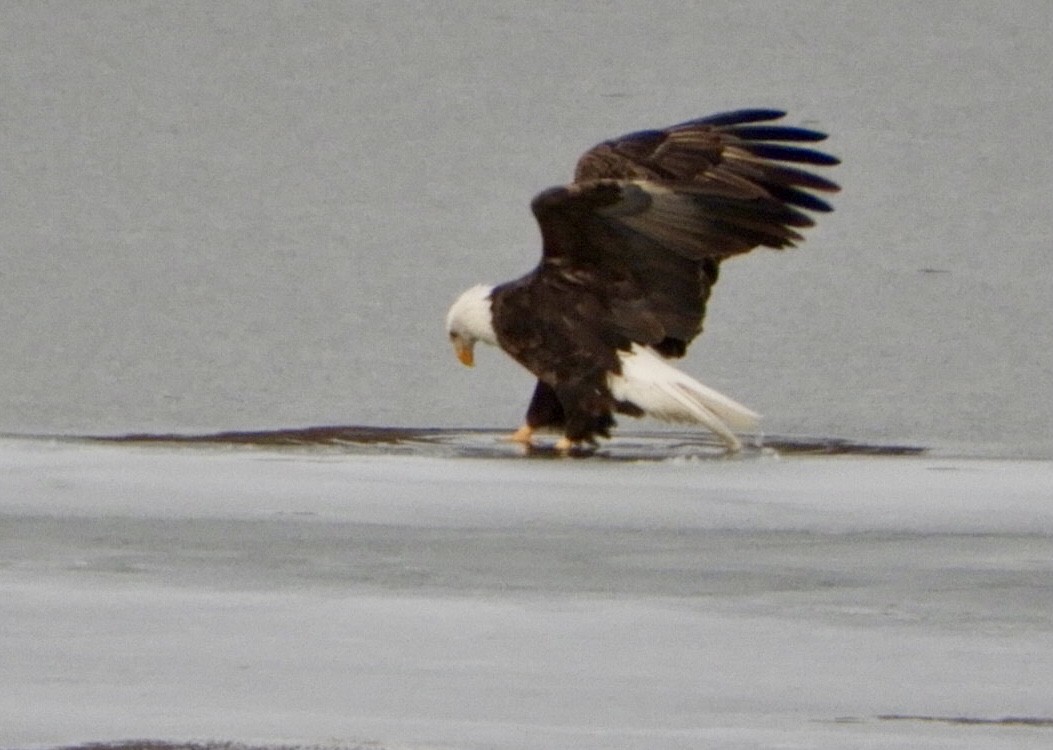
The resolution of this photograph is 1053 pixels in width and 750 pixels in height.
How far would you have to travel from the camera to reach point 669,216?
8195 mm

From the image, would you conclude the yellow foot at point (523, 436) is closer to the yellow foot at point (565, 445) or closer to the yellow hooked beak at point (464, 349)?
the yellow foot at point (565, 445)

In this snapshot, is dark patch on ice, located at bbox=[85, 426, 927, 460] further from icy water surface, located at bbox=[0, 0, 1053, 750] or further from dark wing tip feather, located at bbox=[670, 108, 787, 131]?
dark wing tip feather, located at bbox=[670, 108, 787, 131]

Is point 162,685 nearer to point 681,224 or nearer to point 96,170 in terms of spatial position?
point 681,224

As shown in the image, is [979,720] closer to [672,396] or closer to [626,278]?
[672,396]

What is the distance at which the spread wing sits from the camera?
8.08 meters

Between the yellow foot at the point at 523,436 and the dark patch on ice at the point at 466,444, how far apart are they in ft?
0.10

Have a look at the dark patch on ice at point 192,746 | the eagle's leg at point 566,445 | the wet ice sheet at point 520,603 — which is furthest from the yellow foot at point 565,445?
the dark patch on ice at point 192,746

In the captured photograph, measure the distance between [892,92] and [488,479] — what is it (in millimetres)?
5619

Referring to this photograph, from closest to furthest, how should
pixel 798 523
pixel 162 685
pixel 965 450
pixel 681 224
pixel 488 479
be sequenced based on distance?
pixel 162 685 → pixel 798 523 → pixel 488 479 → pixel 965 450 → pixel 681 224

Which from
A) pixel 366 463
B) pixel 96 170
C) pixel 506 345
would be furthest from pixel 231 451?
pixel 96 170

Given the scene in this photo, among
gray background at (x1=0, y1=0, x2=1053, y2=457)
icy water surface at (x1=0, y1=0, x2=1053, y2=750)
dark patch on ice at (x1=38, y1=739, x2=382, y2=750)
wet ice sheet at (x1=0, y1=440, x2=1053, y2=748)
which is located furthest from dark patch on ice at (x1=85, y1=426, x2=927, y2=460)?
dark patch on ice at (x1=38, y1=739, x2=382, y2=750)

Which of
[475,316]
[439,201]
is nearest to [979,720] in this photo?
[475,316]

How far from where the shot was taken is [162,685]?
4367 mm

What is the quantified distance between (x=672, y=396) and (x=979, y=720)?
3792 millimetres
